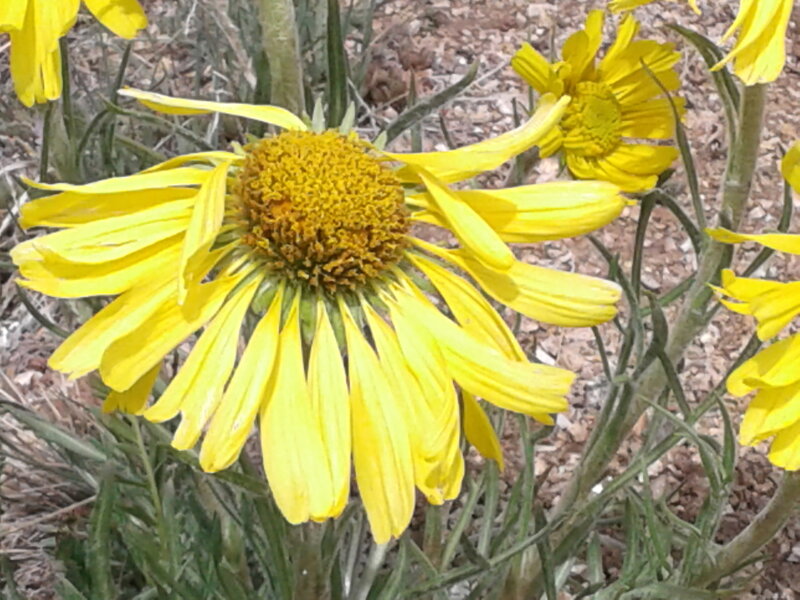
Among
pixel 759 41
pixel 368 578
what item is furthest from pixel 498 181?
pixel 759 41

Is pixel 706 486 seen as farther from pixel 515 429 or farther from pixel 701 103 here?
pixel 701 103

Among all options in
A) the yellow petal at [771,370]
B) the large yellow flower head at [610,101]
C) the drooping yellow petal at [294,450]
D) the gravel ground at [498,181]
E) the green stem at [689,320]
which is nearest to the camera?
the drooping yellow petal at [294,450]

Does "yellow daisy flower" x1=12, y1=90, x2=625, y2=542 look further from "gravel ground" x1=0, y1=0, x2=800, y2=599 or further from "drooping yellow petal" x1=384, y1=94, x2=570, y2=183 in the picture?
"gravel ground" x1=0, y1=0, x2=800, y2=599

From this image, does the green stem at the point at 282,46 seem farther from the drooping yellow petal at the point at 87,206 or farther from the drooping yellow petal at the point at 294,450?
the drooping yellow petal at the point at 294,450

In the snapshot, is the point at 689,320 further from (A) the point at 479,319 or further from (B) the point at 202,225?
(B) the point at 202,225

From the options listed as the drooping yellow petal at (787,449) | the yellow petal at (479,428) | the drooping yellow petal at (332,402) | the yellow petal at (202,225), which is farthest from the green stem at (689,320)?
the yellow petal at (202,225)

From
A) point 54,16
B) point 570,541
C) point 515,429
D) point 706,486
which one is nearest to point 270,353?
point 54,16

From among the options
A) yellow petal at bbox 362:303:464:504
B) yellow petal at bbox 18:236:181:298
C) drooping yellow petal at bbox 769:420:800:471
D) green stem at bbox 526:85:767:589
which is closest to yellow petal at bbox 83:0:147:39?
yellow petal at bbox 18:236:181:298

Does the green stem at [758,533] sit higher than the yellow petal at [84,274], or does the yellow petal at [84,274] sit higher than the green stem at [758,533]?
the yellow petal at [84,274]
